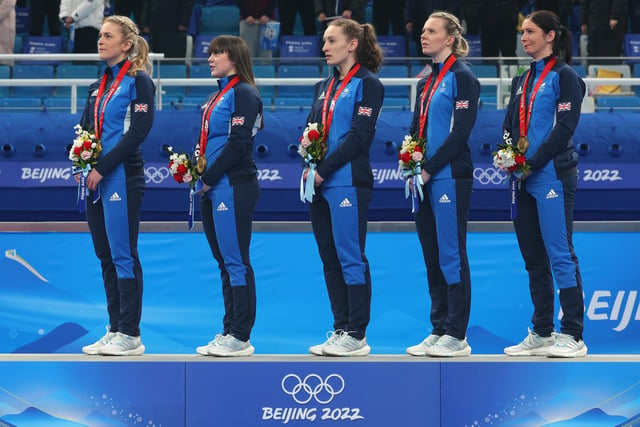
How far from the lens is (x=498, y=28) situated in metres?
11.5

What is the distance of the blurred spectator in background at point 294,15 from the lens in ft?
44.5

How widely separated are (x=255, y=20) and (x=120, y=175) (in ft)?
23.6

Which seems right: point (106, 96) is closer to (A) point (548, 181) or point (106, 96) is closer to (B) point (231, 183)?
(B) point (231, 183)

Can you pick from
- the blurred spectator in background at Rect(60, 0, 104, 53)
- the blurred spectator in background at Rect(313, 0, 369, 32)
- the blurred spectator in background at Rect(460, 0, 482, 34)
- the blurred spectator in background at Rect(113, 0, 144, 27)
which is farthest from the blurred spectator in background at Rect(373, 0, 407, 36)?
the blurred spectator in background at Rect(60, 0, 104, 53)

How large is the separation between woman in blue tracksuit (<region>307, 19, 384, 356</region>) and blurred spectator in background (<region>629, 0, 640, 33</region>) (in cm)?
848

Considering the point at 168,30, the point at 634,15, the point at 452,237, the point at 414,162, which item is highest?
the point at 634,15

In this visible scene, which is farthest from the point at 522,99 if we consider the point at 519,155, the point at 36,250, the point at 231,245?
the point at 36,250

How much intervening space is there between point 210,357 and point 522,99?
7.00 feet

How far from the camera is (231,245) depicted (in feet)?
19.8

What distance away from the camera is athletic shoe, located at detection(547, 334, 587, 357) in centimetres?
588

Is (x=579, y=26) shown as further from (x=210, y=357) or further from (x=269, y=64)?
(x=210, y=357)

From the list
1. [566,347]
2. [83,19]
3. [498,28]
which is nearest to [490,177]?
[498,28]

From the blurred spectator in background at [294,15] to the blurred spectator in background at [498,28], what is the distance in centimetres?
264

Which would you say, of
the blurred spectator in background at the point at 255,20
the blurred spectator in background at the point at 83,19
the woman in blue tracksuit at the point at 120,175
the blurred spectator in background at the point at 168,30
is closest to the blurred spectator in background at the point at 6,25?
the blurred spectator in background at the point at 83,19
